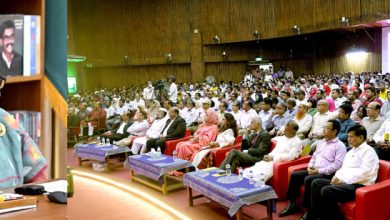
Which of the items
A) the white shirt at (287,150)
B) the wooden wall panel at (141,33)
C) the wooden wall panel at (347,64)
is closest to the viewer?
the white shirt at (287,150)

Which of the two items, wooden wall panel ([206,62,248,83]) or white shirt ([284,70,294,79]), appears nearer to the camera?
white shirt ([284,70,294,79])

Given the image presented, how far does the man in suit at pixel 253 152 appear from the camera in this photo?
4.02 meters

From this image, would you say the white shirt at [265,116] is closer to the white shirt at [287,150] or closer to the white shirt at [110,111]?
the white shirt at [287,150]

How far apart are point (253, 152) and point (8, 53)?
3.36 m

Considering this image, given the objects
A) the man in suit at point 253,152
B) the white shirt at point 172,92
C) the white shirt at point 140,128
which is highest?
the white shirt at point 172,92

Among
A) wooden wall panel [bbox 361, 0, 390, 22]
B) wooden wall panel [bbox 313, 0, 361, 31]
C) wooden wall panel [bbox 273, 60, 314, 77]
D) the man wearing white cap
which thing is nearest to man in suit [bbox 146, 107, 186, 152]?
the man wearing white cap

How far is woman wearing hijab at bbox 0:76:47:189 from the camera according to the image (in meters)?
0.89

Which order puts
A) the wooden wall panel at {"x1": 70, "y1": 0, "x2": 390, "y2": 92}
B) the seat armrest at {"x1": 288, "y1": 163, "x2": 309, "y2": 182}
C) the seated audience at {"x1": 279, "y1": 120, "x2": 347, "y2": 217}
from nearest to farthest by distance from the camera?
the seated audience at {"x1": 279, "y1": 120, "x2": 347, "y2": 217}
the seat armrest at {"x1": 288, "y1": 163, "x2": 309, "y2": 182}
the wooden wall panel at {"x1": 70, "y1": 0, "x2": 390, "y2": 92}

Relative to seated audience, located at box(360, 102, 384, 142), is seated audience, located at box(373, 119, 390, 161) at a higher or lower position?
lower

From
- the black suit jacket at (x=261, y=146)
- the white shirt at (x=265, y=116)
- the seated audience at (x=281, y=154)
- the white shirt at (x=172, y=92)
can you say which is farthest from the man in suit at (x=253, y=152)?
the white shirt at (x=172, y=92)

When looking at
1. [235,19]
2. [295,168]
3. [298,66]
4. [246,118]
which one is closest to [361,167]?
[295,168]

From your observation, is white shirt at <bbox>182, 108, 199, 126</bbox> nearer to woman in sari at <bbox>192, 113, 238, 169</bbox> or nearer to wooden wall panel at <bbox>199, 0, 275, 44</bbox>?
woman in sari at <bbox>192, 113, 238, 169</bbox>

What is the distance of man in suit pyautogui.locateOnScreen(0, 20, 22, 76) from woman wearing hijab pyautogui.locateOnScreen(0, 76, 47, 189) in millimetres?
47

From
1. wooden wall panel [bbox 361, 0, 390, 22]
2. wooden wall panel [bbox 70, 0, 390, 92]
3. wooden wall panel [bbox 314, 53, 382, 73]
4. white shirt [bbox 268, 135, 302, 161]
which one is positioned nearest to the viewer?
white shirt [bbox 268, 135, 302, 161]
